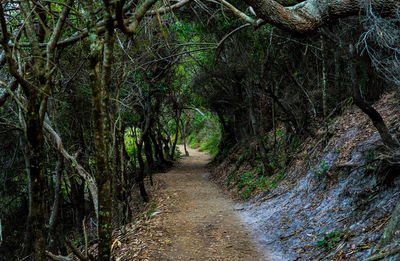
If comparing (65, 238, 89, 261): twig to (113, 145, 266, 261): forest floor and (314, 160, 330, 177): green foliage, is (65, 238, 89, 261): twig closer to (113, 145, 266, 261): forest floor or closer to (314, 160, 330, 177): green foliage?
(113, 145, 266, 261): forest floor

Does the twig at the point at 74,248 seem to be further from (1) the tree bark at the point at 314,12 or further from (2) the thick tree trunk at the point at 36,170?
(1) the tree bark at the point at 314,12

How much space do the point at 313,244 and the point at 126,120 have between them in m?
11.1

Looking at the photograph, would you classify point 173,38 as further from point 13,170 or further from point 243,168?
point 13,170

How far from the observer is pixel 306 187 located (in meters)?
7.92

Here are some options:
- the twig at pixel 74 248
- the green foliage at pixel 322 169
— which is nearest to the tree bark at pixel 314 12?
the green foliage at pixel 322 169

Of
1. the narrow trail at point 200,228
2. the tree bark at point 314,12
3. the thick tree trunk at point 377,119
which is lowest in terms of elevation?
the narrow trail at point 200,228

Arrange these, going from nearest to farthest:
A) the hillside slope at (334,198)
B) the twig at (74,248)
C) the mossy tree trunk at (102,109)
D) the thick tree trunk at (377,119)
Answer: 1. the mossy tree trunk at (102,109)
2. the twig at (74,248)
3. the hillside slope at (334,198)
4. the thick tree trunk at (377,119)

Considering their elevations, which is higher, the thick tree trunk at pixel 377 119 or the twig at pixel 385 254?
the thick tree trunk at pixel 377 119

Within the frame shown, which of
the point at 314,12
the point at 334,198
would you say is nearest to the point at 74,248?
the point at 334,198

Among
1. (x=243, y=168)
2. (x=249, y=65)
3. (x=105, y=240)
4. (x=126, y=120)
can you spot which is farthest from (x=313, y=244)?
(x=126, y=120)

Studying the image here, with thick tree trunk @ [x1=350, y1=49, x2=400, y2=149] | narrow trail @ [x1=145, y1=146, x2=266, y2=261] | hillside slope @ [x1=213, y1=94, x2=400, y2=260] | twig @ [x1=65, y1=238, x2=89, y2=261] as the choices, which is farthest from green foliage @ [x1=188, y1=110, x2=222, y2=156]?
twig @ [x1=65, y1=238, x2=89, y2=261]

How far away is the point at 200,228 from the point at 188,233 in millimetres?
499

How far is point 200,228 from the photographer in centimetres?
780

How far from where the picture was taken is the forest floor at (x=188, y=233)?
607cm
